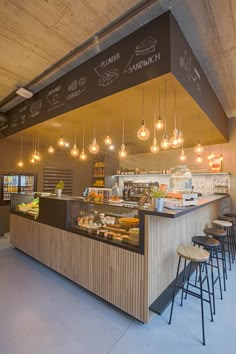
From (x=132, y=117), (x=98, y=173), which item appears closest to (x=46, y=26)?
(x=132, y=117)

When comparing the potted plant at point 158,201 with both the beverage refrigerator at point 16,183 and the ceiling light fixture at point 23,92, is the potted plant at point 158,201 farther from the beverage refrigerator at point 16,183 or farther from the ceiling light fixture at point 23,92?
the beverage refrigerator at point 16,183

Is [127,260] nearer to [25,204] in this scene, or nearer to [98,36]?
[98,36]

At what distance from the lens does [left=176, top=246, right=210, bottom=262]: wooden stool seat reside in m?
2.07

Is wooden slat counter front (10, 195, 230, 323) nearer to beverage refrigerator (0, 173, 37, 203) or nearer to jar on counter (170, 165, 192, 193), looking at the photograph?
jar on counter (170, 165, 192, 193)

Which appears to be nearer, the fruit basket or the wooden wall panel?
the wooden wall panel

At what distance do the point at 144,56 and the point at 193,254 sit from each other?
93.0 inches

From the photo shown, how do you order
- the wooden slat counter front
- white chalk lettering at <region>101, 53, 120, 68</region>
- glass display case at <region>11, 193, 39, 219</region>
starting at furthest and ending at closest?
glass display case at <region>11, 193, 39, 219</region> < white chalk lettering at <region>101, 53, 120, 68</region> < the wooden slat counter front

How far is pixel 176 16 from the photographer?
2098 mm

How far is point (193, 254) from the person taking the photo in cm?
217

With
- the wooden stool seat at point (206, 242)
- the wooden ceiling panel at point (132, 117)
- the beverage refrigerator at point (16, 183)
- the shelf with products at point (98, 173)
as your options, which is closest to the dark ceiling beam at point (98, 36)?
the wooden ceiling panel at point (132, 117)

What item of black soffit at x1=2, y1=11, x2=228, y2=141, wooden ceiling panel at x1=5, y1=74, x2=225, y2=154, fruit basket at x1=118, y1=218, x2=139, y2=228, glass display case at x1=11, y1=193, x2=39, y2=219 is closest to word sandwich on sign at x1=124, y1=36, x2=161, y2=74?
black soffit at x1=2, y1=11, x2=228, y2=141

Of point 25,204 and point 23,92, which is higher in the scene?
point 23,92

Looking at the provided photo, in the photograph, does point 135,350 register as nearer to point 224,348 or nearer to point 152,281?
point 152,281

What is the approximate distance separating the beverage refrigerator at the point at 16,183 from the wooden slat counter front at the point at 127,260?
107 inches
